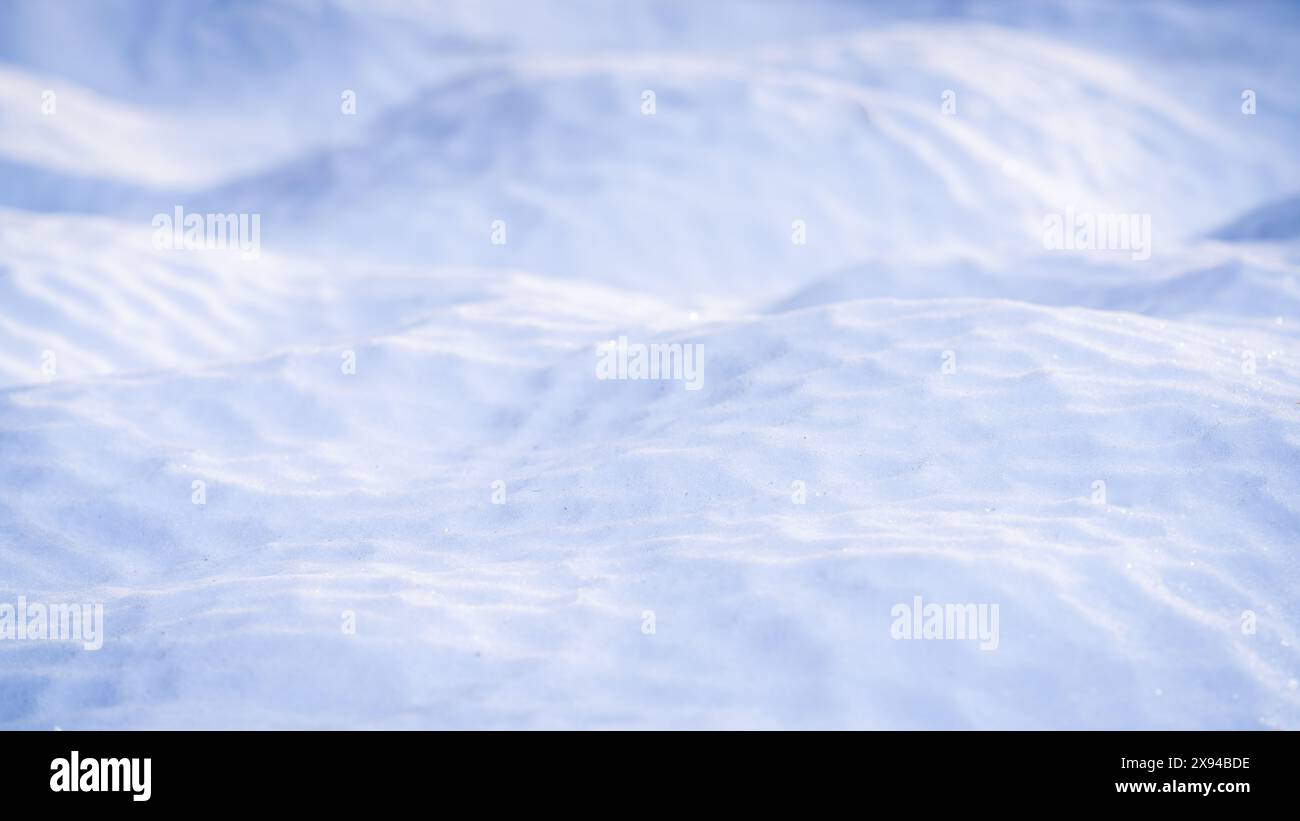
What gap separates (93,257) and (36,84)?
51.4ft

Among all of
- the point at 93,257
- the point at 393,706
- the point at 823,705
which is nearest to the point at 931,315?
the point at 823,705

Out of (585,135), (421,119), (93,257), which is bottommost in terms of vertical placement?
(93,257)

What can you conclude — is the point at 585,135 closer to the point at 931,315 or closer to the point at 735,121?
the point at 735,121

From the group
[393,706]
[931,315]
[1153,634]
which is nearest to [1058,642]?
[1153,634]

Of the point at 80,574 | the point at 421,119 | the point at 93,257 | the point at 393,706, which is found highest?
the point at 421,119

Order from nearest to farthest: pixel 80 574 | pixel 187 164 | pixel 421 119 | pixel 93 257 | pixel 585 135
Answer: pixel 80 574, pixel 93 257, pixel 585 135, pixel 421 119, pixel 187 164

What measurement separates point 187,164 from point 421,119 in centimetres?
669

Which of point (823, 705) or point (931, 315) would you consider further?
point (931, 315)

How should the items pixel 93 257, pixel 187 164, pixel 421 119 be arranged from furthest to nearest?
pixel 187 164 → pixel 421 119 → pixel 93 257

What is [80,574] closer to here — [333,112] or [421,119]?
[421,119]

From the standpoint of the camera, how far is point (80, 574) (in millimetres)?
5395

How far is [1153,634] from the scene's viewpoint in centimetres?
398
